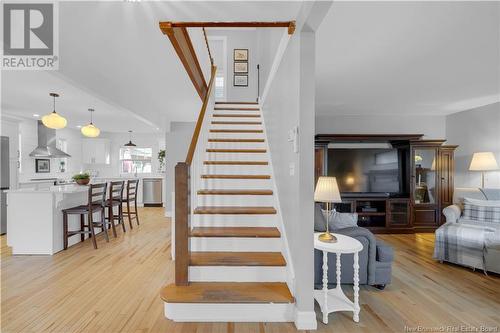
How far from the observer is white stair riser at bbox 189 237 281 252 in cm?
249

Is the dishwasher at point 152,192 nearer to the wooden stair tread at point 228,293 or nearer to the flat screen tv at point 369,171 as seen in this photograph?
the flat screen tv at point 369,171

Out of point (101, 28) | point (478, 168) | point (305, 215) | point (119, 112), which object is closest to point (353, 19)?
point (305, 215)

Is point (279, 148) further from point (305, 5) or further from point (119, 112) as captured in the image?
point (119, 112)

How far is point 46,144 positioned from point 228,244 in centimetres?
685

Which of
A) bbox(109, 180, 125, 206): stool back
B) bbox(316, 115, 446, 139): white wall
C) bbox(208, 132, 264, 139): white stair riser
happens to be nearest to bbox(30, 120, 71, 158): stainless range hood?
bbox(109, 180, 125, 206): stool back

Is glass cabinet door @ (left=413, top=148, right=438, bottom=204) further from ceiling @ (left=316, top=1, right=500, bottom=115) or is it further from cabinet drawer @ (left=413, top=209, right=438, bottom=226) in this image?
ceiling @ (left=316, top=1, right=500, bottom=115)

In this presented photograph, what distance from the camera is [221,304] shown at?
203cm

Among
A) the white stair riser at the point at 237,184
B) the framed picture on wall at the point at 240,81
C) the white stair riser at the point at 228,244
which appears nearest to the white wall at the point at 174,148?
the framed picture on wall at the point at 240,81

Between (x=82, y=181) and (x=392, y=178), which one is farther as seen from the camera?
(x=392, y=178)

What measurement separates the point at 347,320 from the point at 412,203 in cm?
382

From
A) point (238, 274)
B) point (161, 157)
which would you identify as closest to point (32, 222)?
point (238, 274)

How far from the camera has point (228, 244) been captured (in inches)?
98.3

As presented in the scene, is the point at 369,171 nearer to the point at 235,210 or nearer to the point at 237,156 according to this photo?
the point at 237,156

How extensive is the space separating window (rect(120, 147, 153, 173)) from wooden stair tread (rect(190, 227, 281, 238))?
22.9 feet
